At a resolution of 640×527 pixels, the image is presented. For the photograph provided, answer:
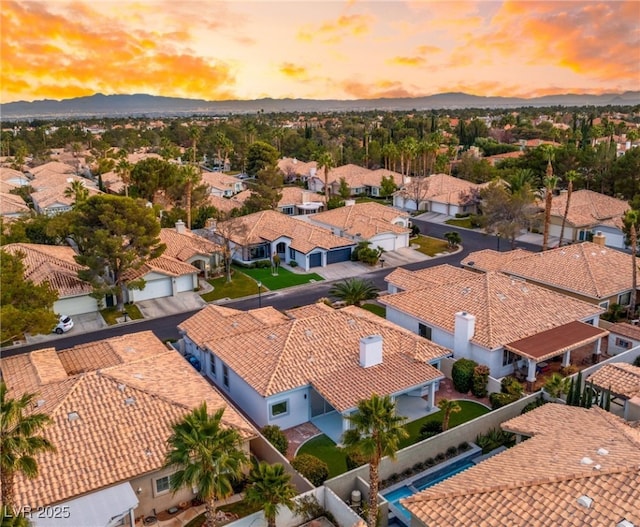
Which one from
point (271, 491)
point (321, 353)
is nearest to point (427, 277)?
point (321, 353)

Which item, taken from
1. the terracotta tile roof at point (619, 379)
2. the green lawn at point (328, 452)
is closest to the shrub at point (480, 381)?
the terracotta tile roof at point (619, 379)

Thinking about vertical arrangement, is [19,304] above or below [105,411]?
above

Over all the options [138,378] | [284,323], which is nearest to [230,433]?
[138,378]

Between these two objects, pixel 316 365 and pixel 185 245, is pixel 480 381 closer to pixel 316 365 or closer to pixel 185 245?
pixel 316 365

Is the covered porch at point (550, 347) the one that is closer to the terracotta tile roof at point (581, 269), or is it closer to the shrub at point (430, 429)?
the terracotta tile roof at point (581, 269)

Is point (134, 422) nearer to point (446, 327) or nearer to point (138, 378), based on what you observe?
point (138, 378)

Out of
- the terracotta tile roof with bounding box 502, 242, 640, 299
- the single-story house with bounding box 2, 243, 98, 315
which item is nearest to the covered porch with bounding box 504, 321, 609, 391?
the terracotta tile roof with bounding box 502, 242, 640, 299

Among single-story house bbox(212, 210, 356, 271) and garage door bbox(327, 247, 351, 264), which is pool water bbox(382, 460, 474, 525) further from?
garage door bbox(327, 247, 351, 264)
